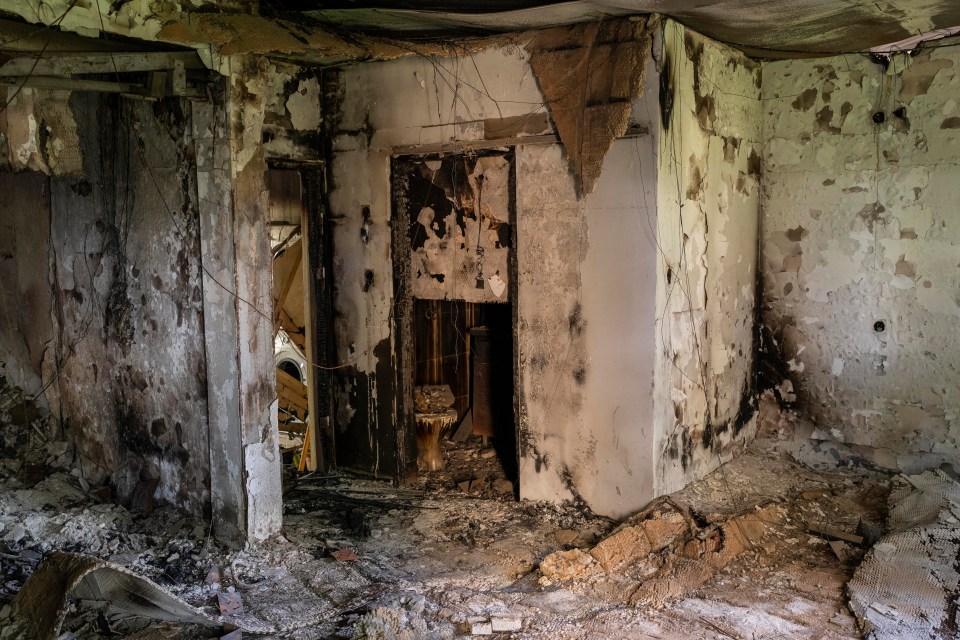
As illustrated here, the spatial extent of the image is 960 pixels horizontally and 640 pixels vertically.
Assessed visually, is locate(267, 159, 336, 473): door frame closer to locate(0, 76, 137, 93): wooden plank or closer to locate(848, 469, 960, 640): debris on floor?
locate(0, 76, 137, 93): wooden plank

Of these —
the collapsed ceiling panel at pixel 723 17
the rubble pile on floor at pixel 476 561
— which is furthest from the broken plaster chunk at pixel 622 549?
the collapsed ceiling panel at pixel 723 17

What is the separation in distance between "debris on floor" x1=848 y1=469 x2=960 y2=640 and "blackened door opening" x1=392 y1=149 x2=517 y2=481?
95.5 inches

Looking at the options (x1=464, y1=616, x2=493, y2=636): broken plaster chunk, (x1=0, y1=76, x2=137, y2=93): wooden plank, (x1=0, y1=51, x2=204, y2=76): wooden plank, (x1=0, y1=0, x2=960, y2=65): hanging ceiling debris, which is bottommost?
(x1=464, y1=616, x2=493, y2=636): broken plaster chunk

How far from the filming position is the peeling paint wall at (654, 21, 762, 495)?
482cm

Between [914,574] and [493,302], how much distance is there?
302 centimetres

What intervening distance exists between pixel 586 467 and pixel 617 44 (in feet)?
9.04

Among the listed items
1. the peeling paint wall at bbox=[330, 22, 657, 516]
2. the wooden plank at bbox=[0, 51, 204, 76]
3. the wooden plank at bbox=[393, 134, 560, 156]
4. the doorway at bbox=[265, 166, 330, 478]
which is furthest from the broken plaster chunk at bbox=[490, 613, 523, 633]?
the wooden plank at bbox=[0, 51, 204, 76]

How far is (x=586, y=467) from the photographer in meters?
5.13

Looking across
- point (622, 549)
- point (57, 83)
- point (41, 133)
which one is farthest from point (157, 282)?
point (622, 549)

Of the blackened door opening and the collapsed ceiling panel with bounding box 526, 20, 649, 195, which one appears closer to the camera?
the collapsed ceiling panel with bounding box 526, 20, 649, 195

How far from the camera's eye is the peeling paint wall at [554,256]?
15.8ft

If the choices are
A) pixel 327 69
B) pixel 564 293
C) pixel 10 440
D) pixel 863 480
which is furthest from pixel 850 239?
pixel 10 440

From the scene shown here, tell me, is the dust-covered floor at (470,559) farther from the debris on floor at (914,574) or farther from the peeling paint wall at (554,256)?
the peeling paint wall at (554,256)

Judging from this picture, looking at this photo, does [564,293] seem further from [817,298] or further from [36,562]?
[36,562]
